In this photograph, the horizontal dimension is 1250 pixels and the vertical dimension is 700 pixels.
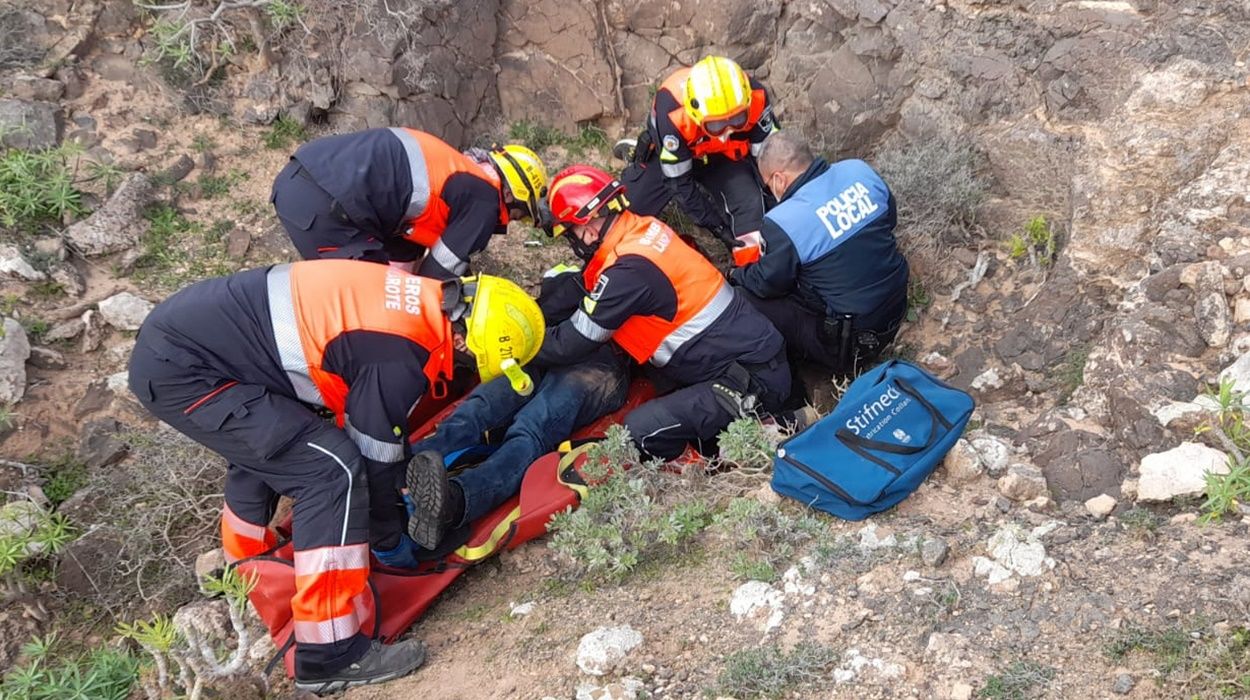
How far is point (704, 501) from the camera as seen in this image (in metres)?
3.61

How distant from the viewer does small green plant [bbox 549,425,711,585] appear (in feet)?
11.1

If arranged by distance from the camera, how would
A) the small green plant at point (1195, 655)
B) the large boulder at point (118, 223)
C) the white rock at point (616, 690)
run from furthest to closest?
the large boulder at point (118, 223) → the white rock at point (616, 690) → the small green plant at point (1195, 655)

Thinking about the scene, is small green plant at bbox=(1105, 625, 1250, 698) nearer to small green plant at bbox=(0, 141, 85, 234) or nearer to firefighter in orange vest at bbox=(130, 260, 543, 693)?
firefighter in orange vest at bbox=(130, 260, 543, 693)

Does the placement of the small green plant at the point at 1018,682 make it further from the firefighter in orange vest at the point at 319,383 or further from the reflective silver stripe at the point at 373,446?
the reflective silver stripe at the point at 373,446

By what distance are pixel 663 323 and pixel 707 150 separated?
1.39m

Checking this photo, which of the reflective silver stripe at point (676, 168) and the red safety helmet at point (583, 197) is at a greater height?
the red safety helmet at point (583, 197)

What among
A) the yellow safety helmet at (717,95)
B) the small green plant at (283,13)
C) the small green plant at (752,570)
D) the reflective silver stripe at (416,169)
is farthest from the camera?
the small green plant at (283,13)

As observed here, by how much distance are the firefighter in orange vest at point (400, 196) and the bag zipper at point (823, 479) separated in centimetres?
193

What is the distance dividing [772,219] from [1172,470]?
6.99ft

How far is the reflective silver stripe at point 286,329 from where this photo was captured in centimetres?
321

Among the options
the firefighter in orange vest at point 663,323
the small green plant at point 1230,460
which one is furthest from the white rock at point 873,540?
the firefighter in orange vest at point 663,323

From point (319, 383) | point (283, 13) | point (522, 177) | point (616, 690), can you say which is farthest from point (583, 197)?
point (283, 13)

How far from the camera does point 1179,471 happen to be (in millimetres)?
3037

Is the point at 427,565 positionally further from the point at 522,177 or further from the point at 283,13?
the point at 283,13
